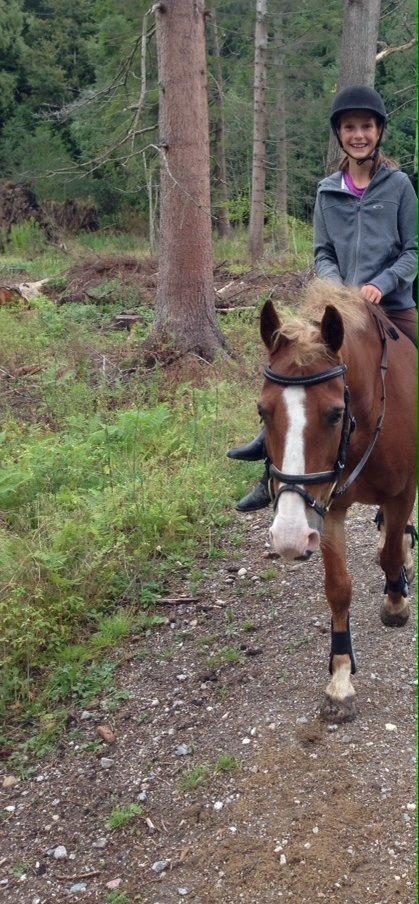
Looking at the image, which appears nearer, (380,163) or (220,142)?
(380,163)

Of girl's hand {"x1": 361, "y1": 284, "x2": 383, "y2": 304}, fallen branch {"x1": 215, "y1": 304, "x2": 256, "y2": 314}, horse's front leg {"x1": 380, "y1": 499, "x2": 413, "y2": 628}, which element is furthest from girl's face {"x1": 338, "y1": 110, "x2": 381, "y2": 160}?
fallen branch {"x1": 215, "y1": 304, "x2": 256, "y2": 314}

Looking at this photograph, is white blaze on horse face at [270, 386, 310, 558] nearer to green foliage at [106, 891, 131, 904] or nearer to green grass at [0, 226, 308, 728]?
green foliage at [106, 891, 131, 904]

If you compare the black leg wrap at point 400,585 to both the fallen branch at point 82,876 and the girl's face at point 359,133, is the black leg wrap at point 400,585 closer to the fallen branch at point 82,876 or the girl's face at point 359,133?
the fallen branch at point 82,876

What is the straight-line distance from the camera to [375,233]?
398cm

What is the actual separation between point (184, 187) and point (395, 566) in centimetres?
641

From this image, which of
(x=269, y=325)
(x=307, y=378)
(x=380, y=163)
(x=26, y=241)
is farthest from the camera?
(x=26, y=241)

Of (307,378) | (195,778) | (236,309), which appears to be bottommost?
(195,778)

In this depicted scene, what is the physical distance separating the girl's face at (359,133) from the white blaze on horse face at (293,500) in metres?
1.79

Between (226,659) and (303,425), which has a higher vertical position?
(303,425)

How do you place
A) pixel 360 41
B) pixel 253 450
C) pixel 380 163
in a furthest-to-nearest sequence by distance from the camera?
1. pixel 360 41
2. pixel 253 450
3. pixel 380 163

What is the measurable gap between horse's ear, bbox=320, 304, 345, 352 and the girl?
2.90ft

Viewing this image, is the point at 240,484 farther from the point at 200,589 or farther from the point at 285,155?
the point at 285,155

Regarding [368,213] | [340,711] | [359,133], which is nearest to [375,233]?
[368,213]

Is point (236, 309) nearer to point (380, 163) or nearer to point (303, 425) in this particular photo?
point (380, 163)
